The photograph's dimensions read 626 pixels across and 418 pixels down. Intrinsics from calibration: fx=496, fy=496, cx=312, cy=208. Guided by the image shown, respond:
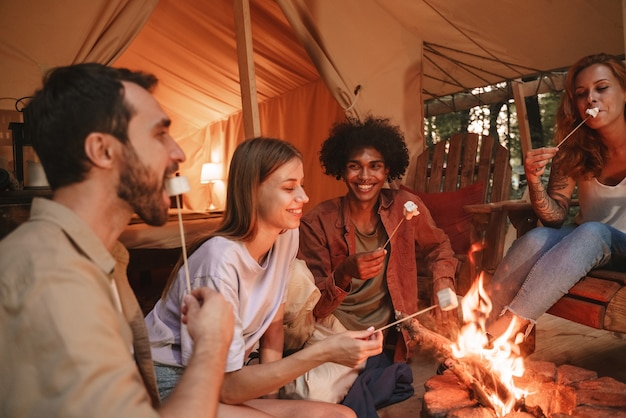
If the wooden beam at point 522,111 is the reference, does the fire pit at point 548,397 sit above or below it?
below

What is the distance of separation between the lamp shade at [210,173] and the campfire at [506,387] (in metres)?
6.19

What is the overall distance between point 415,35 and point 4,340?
5012mm

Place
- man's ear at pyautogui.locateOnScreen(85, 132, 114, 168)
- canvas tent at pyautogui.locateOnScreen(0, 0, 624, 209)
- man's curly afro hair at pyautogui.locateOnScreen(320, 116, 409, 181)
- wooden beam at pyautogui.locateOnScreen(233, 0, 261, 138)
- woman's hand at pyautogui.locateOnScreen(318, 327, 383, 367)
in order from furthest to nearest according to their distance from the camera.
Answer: wooden beam at pyautogui.locateOnScreen(233, 0, 261, 138) → canvas tent at pyautogui.locateOnScreen(0, 0, 624, 209) → man's curly afro hair at pyautogui.locateOnScreen(320, 116, 409, 181) → woman's hand at pyautogui.locateOnScreen(318, 327, 383, 367) → man's ear at pyautogui.locateOnScreen(85, 132, 114, 168)

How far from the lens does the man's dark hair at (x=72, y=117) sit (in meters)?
1.11

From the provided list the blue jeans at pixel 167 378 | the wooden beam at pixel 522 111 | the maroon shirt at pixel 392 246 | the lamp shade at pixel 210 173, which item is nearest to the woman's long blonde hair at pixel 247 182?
the blue jeans at pixel 167 378

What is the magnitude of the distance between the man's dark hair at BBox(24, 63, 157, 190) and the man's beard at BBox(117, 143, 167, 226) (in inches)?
2.1

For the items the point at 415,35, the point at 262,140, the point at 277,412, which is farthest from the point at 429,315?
the point at 415,35

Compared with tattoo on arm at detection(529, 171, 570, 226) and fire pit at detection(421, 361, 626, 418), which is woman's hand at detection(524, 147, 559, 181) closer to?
tattoo on arm at detection(529, 171, 570, 226)

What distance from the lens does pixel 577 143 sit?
2906mm

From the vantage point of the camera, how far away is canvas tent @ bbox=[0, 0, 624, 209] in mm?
3635

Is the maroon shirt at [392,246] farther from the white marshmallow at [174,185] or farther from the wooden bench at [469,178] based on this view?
the white marshmallow at [174,185]


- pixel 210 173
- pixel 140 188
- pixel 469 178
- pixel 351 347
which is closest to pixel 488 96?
pixel 469 178

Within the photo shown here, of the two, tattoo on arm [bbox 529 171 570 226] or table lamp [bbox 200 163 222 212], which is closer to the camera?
tattoo on arm [bbox 529 171 570 226]

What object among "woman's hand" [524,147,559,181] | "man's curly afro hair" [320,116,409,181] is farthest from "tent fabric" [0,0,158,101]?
"woman's hand" [524,147,559,181]
